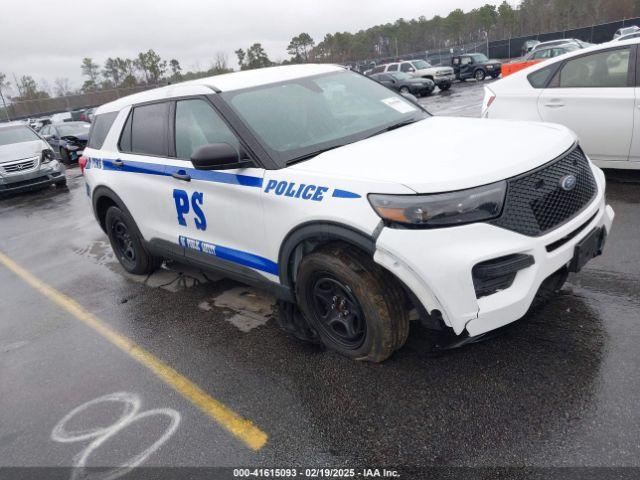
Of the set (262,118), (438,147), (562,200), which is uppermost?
(262,118)

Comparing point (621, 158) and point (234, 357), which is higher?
point (621, 158)

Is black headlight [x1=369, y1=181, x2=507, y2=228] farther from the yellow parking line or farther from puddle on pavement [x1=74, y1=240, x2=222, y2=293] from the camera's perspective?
puddle on pavement [x1=74, y1=240, x2=222, y2=293]

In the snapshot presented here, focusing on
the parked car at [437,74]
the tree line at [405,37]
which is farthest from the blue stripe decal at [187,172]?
the tree line at [405,37]

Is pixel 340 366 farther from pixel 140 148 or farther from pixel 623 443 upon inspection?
pixel 140 148

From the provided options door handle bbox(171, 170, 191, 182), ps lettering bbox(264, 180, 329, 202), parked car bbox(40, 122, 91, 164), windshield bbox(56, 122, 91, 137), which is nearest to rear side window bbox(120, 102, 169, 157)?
door handle bbox(171, 170, 191, 182)

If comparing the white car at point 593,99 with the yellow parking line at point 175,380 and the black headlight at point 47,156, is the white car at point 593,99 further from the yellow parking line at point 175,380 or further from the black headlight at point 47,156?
the black headlight at point 47,156

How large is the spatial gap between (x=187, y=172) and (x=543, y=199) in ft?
8.08

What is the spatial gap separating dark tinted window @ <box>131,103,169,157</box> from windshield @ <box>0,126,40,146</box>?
9.34 m

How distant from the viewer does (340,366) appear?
10.5ft

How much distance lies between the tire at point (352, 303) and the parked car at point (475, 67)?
98.9 ft

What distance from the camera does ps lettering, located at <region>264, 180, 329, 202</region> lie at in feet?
9.48

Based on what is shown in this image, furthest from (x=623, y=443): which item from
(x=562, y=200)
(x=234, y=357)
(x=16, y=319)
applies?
(x=16, y=319)

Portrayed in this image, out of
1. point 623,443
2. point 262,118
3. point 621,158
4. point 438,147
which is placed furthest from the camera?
point 621,158

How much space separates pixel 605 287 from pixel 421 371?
168 centimetres
